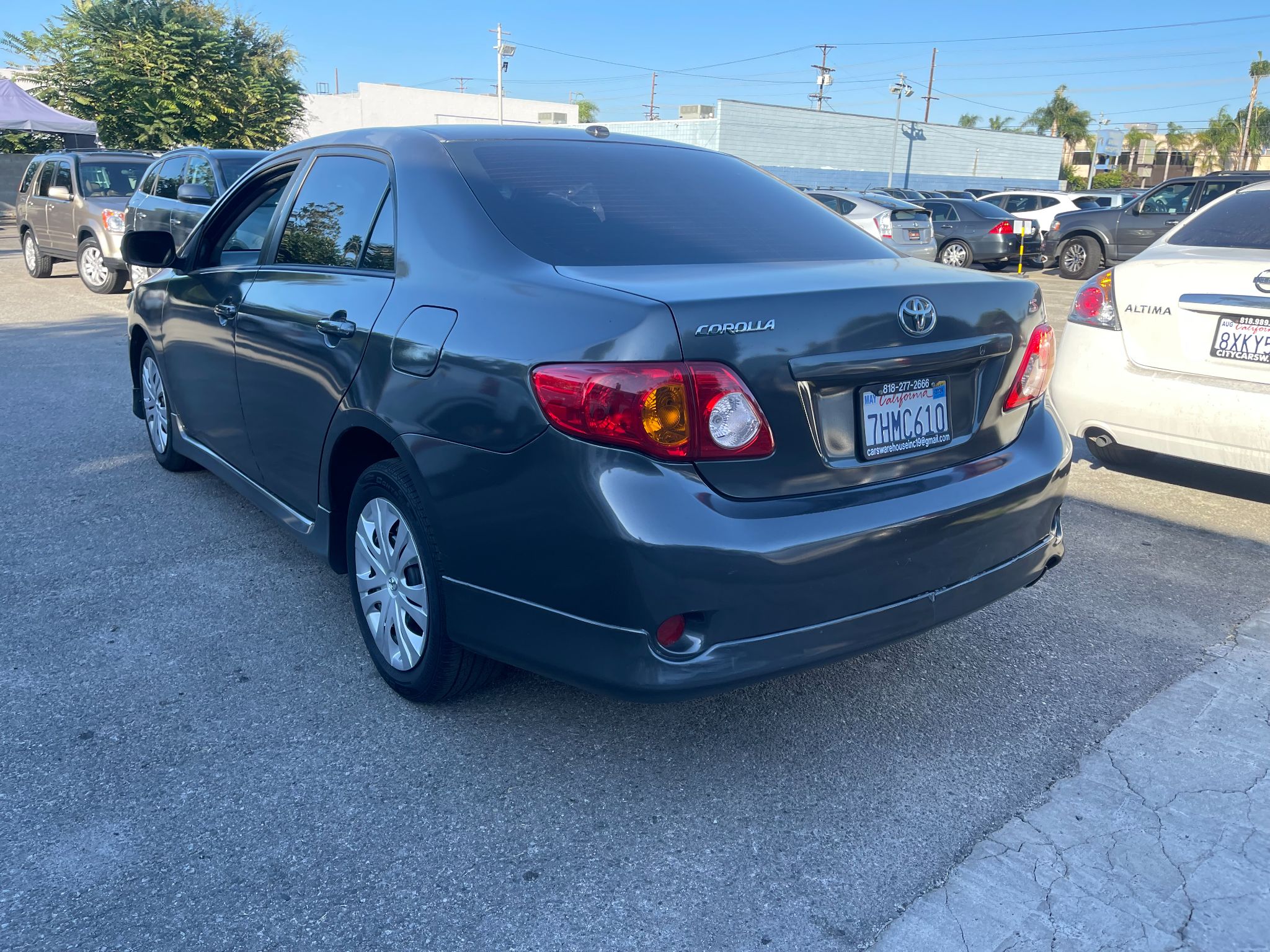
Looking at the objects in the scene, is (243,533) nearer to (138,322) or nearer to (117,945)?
(138,322)

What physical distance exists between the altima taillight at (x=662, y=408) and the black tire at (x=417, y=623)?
66 cm

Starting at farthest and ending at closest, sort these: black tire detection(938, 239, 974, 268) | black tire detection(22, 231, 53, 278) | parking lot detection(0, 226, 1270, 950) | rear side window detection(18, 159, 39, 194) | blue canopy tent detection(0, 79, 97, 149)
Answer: blue canopy tent detection(0, 79, 97, 149)
black tire detection(938, 239, 974, 268)
black tire detection(22, 231, 53, 278)
rear side window detection(18, 159, 39, 194)
parking lot detection(0, 226, 1270, 950)

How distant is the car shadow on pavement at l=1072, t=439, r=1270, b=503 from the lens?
221 inches

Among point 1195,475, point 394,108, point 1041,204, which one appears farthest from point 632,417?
point 394,108

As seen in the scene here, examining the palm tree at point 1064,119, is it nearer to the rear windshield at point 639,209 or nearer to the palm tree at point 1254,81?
the palm tree at point 1254,81

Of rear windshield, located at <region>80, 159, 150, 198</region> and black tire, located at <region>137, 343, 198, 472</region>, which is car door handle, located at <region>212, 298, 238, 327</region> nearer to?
black tire, located at <region>137, 343, 198, 472</region>

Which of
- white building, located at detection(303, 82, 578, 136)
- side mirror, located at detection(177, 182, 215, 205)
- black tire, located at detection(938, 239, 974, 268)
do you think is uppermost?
white building, located at detection(303, 82, 578, 136)

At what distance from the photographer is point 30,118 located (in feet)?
78.2

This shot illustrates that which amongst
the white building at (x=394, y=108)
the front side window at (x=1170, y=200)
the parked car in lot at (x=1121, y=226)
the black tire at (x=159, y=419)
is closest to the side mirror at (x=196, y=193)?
the black tire at (x=159, y=419)

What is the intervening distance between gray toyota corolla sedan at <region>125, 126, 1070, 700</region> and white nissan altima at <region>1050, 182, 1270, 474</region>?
201cm

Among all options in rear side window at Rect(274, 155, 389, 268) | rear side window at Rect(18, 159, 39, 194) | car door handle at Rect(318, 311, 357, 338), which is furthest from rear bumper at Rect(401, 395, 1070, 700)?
rear side window at Rect(18, 159, 39, 194)

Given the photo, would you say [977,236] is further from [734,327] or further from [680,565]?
[680,565]

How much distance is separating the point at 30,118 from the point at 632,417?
26515mm

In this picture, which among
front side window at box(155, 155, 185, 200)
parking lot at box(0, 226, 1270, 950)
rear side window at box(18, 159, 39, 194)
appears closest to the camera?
parking lot at box(0, 226, 1270, 950)
